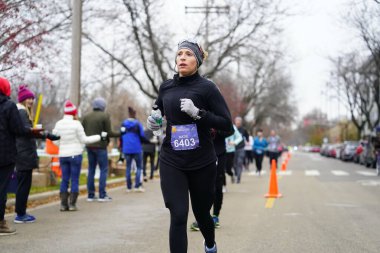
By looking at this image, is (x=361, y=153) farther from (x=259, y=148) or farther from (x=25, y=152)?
(x=25, y=152)

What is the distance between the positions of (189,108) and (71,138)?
5619 millimetres

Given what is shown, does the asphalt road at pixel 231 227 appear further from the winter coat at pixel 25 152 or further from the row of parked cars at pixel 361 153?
the row of parked cars at pixel 361 153

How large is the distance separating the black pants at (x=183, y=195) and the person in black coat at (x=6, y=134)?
3096 mm

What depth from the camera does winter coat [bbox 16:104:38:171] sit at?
8406 millimetres

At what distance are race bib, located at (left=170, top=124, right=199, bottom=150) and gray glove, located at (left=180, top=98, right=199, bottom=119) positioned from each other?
0.16m

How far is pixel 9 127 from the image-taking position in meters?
7.48

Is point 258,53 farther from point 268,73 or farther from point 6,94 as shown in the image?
point 268,73

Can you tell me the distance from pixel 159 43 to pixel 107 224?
63.5 ft

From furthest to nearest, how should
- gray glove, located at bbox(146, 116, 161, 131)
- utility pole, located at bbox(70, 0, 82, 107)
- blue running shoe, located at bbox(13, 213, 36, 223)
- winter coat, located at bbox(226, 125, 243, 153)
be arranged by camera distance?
utility pole, located at bbox(70, 0, 82, 107), winter coat, located at bbox(226, 125, 243, 153), blue running shoe, located at bbox(13, 213, 36, 223), gray glove, located at bbox(146, 116, 161, 131)

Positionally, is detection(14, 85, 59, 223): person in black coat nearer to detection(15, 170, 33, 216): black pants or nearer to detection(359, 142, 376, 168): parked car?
detection(15, 170, 33, 216): black pants

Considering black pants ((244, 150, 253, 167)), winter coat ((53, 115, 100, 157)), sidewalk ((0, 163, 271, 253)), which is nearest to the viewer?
sidewalk ((0, 163, 271, 253))

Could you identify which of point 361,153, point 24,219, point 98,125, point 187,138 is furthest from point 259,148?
point 187,138

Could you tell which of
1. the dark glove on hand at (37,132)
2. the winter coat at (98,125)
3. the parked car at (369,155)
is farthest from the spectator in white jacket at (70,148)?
the parked car at (369,155)

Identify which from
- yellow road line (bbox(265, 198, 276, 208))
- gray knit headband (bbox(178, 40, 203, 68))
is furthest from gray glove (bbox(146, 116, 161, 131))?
yellow road line (bbox(265, 198, 276, 208))
